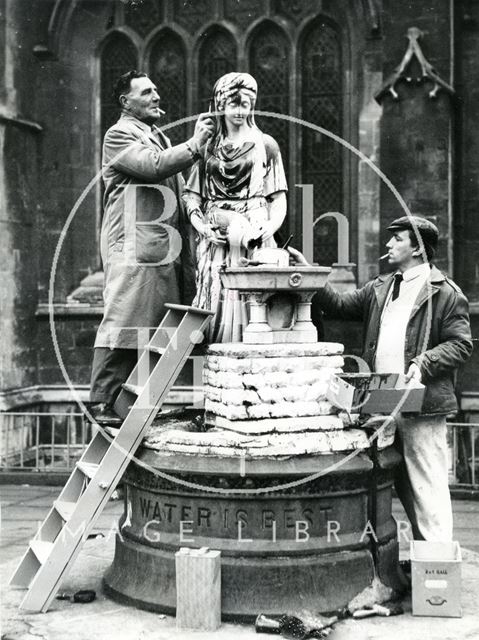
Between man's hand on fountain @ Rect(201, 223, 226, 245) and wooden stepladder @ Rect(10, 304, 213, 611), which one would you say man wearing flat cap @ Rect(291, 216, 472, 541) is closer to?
man's hand on fountain @ Rect(201, 223, 226, 245)

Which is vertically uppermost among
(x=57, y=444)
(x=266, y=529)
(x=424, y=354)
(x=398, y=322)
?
(x=398, y=322)

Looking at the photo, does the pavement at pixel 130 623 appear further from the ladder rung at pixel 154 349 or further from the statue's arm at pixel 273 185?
the statue's arm at pixel 273 185

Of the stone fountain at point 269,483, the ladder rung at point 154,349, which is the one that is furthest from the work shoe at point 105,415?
the ladder rung at point 154,349

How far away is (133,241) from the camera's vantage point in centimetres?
668

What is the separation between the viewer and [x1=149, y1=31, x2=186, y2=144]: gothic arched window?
1448 centimetres

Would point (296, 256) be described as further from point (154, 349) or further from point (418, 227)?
point (154, 349)

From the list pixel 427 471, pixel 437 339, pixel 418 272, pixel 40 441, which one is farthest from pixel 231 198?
pixel 40 441

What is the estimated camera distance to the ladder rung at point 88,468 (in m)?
6.09

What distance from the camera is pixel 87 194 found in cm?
1441

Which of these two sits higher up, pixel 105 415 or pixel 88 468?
pixel 105 415

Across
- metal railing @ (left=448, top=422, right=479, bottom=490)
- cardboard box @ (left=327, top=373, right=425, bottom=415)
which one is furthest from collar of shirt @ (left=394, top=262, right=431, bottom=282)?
metal railing @ (left=448, top=422, right=479, bottom=490)

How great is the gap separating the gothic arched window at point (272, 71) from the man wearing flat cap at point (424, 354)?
25.6ft

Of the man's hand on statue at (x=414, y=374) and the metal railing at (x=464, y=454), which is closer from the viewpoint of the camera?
the man's hand on statue at (x=414, y=374)

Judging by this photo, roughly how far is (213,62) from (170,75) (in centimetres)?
67
